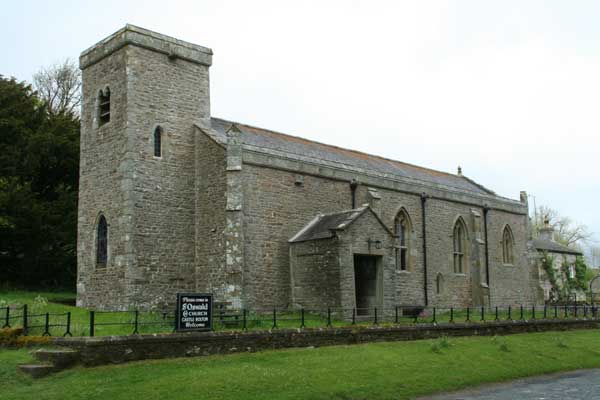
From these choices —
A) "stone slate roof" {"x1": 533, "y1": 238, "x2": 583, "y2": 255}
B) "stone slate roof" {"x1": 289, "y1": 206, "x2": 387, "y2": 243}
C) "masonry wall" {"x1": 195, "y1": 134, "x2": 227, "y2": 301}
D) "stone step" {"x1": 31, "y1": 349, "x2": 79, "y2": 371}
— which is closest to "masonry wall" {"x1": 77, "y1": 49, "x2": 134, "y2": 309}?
"masonry wall" {"x1": 195, "y1": 134, "x2": 227, "y2": 301}

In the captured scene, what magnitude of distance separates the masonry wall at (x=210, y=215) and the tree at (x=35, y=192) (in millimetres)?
10174

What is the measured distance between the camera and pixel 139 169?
89.4 feet

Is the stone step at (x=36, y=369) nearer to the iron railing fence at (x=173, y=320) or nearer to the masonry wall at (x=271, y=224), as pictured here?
the iron railing fence at (x=173, y=320)

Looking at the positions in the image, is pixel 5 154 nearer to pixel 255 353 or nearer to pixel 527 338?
pixel 255 353

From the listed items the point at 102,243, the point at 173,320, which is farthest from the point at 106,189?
the point at 173,320

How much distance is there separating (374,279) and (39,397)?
16.7 m

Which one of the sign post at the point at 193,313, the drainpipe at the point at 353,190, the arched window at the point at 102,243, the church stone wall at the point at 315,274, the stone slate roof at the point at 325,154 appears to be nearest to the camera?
the sign post at the point at 193,313

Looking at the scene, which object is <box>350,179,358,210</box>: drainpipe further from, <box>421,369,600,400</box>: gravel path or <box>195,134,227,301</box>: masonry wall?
<box>421,369,600,400</box>: gravel path

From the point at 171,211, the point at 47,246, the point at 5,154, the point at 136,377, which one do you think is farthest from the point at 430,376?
the point at 5,154

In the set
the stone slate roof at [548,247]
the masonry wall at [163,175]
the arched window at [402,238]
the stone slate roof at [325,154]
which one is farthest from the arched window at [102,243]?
the stone slate roof at [548,247]

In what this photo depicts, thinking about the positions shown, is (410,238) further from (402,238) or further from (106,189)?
(106,189)

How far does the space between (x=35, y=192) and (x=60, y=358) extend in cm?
2255

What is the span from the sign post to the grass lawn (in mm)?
1065

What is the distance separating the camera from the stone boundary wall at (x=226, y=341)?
54.3 ft
